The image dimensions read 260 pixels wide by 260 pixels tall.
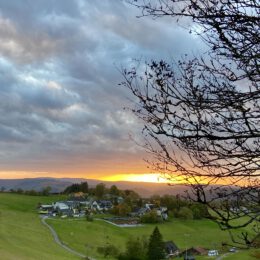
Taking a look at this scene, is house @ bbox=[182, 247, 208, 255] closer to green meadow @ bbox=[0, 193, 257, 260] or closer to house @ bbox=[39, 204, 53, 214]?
green meadow @ bbox=[0, 193, 257, 260]

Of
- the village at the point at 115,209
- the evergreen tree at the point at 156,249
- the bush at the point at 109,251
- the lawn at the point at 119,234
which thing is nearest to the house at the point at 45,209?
the village at the point at 115,209

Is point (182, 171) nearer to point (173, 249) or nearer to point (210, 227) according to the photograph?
point (173, 249)

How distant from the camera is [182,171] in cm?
518


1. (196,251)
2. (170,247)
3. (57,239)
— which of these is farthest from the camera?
(170,247)

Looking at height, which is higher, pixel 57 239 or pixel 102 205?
pixel 102 205

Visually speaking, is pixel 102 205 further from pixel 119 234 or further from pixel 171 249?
pixel 171 249

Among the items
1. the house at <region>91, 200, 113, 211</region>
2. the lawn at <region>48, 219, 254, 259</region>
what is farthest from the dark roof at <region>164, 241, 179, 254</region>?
the house at <region>91, 200, 113, 211</region>

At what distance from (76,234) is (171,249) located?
1853 cm

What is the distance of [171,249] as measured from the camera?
274 feet

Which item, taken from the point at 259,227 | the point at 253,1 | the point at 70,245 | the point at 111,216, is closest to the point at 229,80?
the point at 253,1

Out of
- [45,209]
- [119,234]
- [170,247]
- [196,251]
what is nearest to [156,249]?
[196,251]

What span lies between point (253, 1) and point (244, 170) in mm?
1808

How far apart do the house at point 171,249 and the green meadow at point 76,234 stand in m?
2.22

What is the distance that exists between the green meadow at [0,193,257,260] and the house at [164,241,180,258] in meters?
2.22
